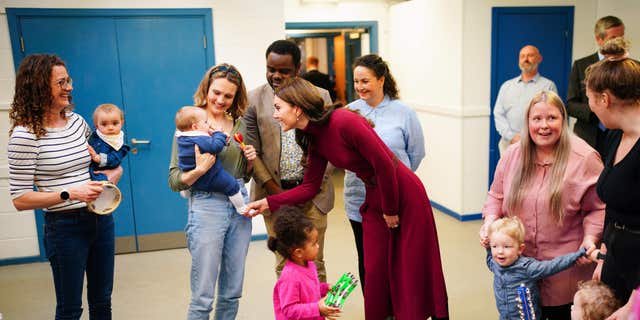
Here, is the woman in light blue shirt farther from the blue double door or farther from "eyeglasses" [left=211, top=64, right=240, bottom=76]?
the blue double door

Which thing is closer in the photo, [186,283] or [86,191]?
[86,191]

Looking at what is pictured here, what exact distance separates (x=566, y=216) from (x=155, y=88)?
3598mm

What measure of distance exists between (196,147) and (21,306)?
2357 mm

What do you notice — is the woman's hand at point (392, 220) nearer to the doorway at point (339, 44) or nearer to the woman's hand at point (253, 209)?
the woman's hand at point (253, 209)

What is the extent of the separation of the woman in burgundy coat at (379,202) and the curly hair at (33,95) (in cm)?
A: 99

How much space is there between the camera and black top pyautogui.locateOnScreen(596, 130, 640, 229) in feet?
5.65

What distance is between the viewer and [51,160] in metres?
2.28

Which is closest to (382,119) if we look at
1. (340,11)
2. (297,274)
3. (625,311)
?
(297,274)

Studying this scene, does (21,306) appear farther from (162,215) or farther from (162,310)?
(162,215)

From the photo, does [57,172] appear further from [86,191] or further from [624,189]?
[624,189]

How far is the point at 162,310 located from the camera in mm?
3533

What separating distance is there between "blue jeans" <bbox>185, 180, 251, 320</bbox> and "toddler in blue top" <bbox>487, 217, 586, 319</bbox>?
1172 millimetres

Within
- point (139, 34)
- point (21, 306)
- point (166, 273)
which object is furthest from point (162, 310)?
point (139, 34)

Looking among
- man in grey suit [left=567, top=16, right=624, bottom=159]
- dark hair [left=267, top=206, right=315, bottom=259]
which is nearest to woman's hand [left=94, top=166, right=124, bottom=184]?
dark hair [left=267, top=206, right=315, bottom=259]
